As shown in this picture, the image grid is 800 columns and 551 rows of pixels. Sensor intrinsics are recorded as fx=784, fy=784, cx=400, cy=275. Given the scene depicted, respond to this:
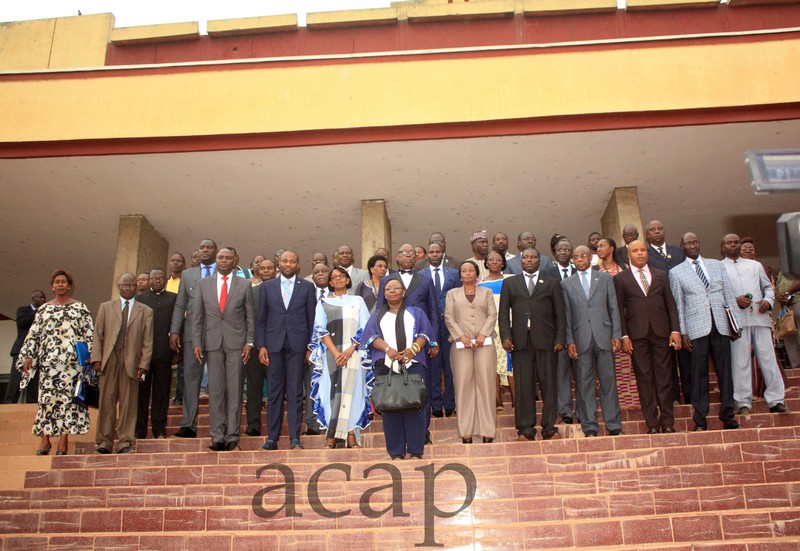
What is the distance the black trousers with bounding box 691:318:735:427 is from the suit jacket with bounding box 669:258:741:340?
0.30 feet

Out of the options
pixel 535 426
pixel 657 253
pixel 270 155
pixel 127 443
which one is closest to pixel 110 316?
pixel 127 443

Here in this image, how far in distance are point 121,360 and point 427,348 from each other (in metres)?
2.99

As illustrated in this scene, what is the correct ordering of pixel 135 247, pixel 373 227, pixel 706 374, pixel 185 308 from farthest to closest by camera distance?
pixel 135 247
pixel 373 227
pixel 185 308
pixel 706 374

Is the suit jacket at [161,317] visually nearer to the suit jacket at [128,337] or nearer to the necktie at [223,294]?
the suit jacket at [128,337]

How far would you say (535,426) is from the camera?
7.23m

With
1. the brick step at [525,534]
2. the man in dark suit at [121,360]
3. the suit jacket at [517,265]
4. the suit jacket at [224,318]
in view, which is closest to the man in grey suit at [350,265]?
the suit jacket at [224,318]

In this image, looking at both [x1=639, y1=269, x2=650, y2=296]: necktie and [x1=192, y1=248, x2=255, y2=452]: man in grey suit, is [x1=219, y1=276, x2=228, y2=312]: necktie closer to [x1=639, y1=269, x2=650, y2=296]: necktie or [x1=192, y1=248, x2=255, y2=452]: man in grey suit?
[x1=192, y1=248, x2=255, y2=452]: man in grey suit

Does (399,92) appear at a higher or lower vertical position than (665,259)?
higher

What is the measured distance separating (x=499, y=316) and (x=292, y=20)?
5291 mm

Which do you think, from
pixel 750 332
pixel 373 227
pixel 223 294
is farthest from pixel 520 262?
pixel 373 227

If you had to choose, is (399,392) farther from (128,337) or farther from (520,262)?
(128,337)

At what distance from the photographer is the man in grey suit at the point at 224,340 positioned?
23.0 feet

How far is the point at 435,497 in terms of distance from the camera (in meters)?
5.86

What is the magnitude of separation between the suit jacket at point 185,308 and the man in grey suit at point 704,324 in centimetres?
478
